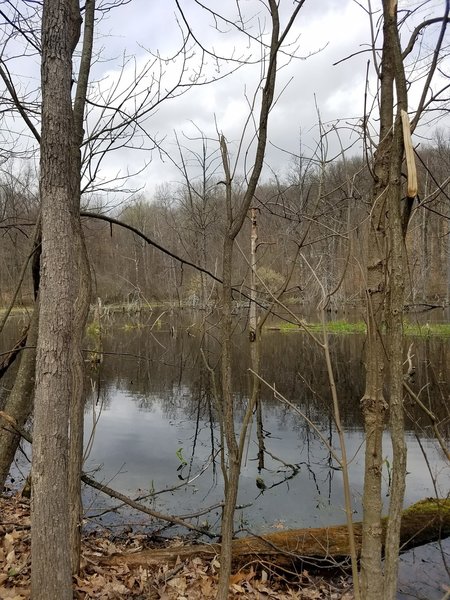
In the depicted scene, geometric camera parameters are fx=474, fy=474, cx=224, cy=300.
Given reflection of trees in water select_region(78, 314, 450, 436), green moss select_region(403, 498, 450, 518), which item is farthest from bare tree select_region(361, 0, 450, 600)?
reflection of trees in water select_region(78, 314, 450, 436)

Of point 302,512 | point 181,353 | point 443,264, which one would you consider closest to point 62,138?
point 302,512

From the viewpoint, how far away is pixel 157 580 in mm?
3527

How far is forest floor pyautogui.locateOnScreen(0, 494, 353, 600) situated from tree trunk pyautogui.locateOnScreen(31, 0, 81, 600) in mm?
953

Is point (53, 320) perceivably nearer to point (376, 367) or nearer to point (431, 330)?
point (376, 367)

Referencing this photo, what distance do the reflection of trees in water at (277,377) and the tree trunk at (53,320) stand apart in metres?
4.26

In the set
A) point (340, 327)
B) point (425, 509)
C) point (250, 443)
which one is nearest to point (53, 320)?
point (425, 509)

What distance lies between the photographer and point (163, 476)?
22.8ft

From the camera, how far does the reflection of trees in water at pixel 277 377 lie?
978 cm

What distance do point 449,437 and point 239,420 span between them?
3766 mm

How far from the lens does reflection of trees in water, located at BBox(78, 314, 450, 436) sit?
32.1 ft

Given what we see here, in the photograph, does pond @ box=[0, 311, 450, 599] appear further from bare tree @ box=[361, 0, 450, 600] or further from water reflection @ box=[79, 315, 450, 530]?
bare tree @ box=[361, 0, 450, 600]

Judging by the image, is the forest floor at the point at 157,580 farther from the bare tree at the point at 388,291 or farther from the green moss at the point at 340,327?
the green moss at the point at 340,327

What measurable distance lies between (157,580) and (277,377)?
9248 mm

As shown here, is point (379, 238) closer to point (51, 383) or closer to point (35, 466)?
point (51, 383)
